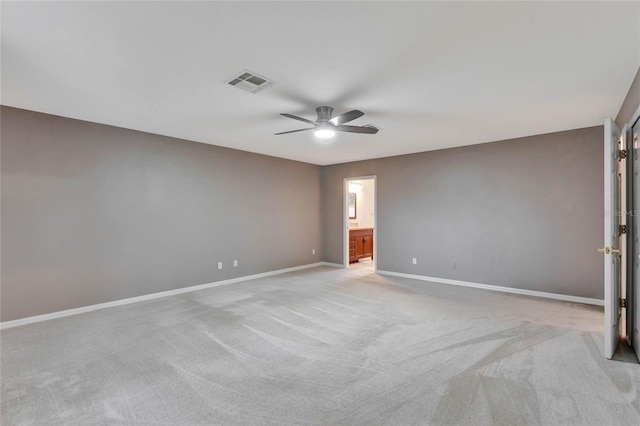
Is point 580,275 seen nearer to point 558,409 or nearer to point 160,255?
point 558,409

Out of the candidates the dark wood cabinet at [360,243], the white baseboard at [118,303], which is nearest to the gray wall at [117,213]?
the white baseboard at [118,303]

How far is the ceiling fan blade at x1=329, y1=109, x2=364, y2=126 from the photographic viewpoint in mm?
2958

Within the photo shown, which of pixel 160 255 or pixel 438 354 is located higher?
pixel 160 255

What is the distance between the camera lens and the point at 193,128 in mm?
4234

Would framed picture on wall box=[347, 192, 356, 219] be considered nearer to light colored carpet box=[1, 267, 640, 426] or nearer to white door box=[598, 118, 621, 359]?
light colored carpet box=[1, 267, 640, 426]

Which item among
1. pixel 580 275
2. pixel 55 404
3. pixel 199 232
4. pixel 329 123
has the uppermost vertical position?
pixel 329 123

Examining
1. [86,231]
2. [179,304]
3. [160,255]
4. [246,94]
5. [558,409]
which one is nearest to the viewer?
[558,409]

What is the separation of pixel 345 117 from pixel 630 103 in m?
2.73

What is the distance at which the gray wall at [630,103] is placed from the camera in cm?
255

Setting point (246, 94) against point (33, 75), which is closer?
point (33, 75)

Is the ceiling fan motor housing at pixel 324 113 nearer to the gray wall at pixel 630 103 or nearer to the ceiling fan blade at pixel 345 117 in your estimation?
the ceiling fan blade at pixel 345 117

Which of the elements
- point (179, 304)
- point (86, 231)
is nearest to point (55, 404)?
point (179, 304)

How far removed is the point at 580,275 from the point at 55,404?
596 centimetres

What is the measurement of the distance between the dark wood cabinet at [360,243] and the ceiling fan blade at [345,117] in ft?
14.3
